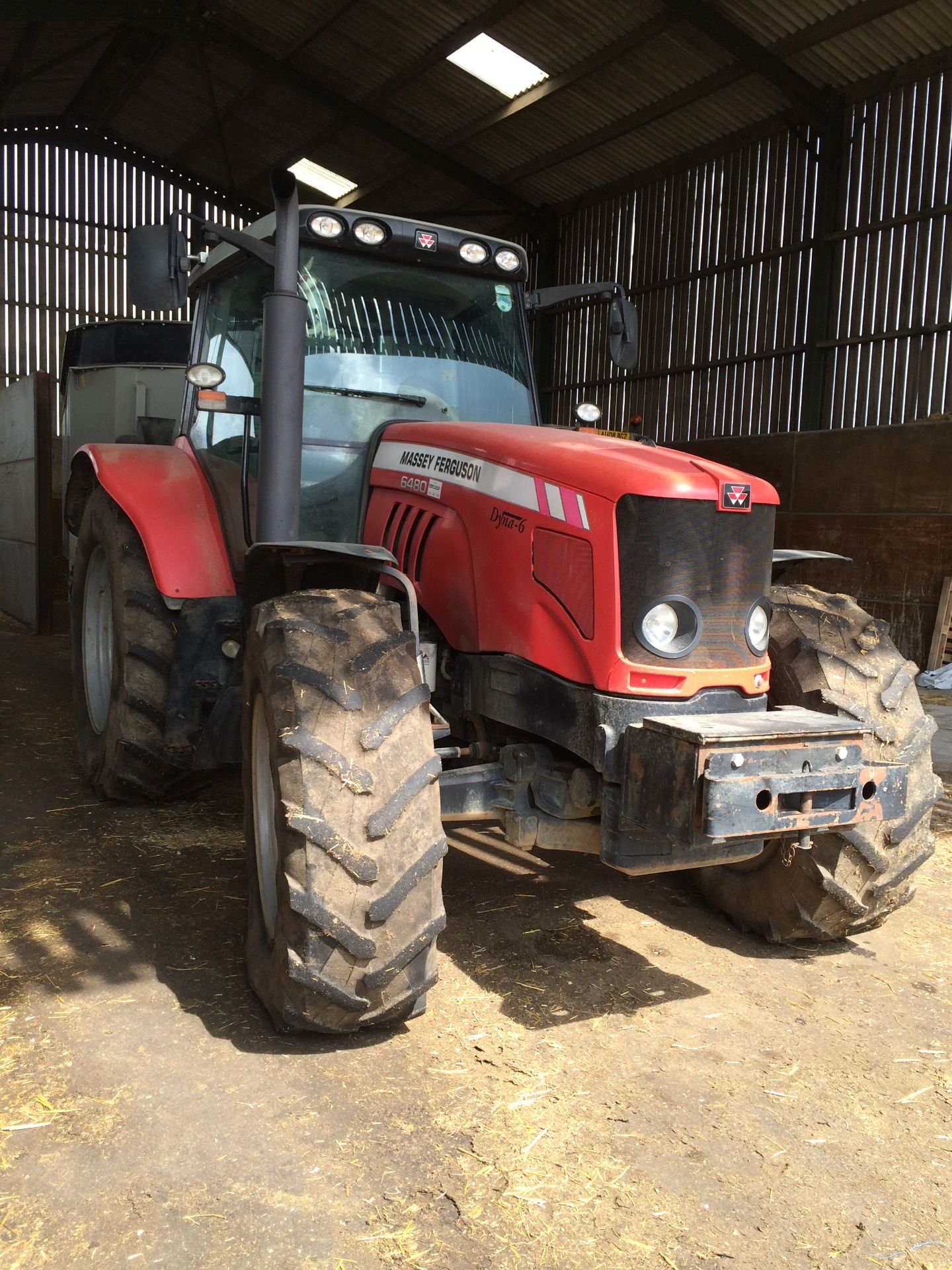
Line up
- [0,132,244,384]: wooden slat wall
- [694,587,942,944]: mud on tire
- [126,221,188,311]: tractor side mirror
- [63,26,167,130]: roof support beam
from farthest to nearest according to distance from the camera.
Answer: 1. [0,132,244,384]: wooden slat wall
2. [63,26,167,130]: roof support beam
3. [126,221,188,311]: tractor side mirror
4. [694,587,942,944]: mud on tire

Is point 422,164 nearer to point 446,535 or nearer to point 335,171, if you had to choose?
point 335,171

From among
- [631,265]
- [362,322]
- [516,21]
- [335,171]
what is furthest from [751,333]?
[362,322]

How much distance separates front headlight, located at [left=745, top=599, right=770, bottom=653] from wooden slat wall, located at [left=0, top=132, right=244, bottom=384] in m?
16.5

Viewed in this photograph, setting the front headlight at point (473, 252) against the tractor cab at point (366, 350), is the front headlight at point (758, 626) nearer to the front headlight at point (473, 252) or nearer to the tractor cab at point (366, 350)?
the tractor cab at point (366, 350)

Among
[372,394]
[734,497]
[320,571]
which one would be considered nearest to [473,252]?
[372,394]

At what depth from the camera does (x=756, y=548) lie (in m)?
3.12

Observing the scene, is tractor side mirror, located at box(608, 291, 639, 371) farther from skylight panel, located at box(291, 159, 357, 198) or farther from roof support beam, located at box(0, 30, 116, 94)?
skylight panel, located at box(291, 159, 357, 198)

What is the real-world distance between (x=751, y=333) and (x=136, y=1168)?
13382 millimetres

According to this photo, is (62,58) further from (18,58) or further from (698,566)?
(698,566)

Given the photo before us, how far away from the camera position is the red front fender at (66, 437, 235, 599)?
13.5 ft

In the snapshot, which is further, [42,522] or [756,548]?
[42,522]

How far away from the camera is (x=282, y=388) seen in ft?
10.9

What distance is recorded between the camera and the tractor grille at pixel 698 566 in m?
2.91

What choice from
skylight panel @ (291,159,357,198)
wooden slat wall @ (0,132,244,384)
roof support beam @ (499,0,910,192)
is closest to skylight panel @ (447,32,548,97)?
roof support beam @ (499,0,910,192)
